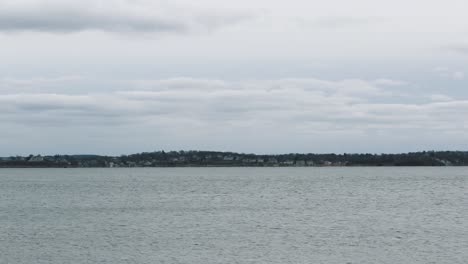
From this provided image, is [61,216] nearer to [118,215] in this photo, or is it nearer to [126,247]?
[118,215]

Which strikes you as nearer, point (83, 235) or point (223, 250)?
point (223, 250)

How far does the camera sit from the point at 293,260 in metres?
39.7

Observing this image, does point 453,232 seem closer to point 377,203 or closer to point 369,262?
point 369,262

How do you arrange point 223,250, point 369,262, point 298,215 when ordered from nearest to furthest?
point 369,262 → point 223,250 → point 298,215

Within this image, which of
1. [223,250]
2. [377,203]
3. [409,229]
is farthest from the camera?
[377,203]

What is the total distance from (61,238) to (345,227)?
2146 cm

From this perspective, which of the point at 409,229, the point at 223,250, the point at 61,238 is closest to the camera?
the point at 223,250

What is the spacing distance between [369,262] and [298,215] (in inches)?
1099

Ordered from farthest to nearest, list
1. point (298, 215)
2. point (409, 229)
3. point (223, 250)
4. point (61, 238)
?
point (298, 215)
point (409, 229)
point (61, 238)
point (223, 250)

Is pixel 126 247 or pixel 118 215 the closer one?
pixel 126 247

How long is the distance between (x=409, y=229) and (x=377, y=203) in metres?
30.3

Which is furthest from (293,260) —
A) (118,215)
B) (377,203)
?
(377,203)

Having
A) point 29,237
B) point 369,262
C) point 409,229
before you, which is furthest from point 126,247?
point 409,229

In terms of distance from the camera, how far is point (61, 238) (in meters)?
50.0
